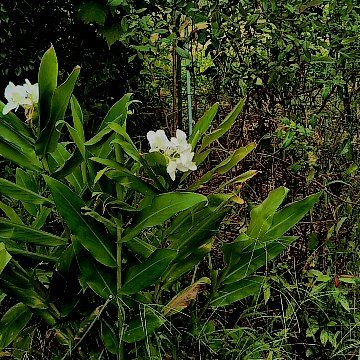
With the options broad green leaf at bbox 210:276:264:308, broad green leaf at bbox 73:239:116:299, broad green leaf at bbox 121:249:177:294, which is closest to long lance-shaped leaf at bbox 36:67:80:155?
broad green leaf at bbox 73:239:116:299

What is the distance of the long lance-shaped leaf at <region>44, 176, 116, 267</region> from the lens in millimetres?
2311

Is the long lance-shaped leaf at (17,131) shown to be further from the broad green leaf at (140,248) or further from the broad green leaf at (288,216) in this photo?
the broad green leaf at (288,216)

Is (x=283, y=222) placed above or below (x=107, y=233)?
below

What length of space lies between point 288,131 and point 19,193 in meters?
1.25

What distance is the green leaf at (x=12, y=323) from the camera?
2.46 meters

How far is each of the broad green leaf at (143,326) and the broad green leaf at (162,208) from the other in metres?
0.27

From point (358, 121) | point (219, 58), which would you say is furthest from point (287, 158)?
point (219, 58)

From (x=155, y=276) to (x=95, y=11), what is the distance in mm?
2147

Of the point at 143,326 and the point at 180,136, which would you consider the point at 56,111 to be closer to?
the point at 180,136

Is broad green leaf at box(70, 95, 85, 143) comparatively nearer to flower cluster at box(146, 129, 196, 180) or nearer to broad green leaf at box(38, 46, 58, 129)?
broad green leaf at box(38, 46, 58, 129)

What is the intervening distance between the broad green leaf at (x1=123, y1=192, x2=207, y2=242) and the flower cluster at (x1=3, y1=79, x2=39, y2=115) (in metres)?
0.53

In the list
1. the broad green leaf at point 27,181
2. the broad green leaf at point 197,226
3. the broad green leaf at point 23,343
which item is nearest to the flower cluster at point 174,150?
the broad green leaf at point 197,226

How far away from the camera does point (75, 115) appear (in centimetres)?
258

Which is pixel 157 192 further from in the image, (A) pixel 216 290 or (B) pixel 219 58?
(B) pixel 219 58
